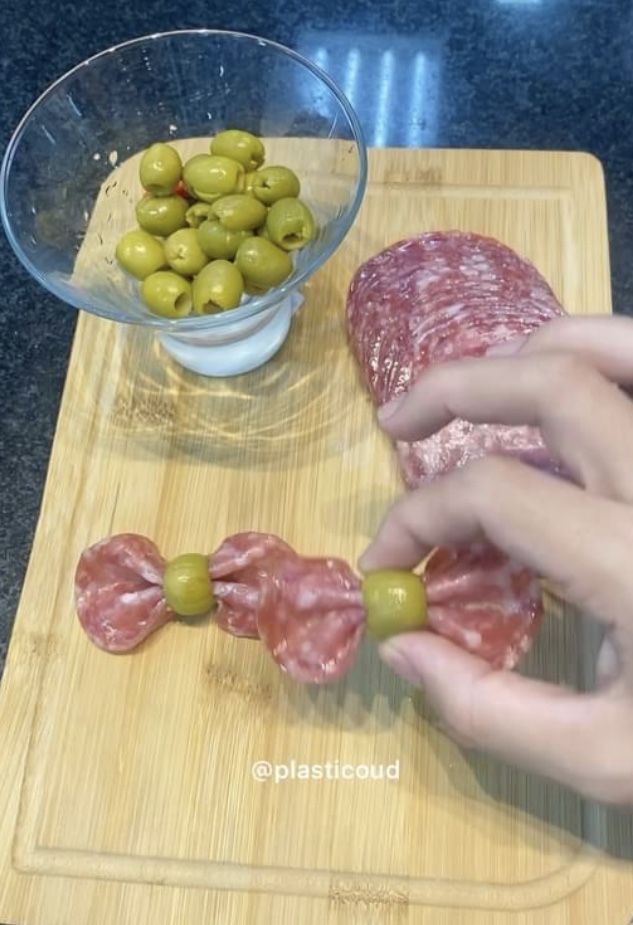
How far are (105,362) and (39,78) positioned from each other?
0.76 metres

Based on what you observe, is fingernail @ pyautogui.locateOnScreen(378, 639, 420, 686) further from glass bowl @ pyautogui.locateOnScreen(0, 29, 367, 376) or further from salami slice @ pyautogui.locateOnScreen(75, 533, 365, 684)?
glass bowl @ pyautogui.locateOnScreen(0, 29, 367, 376)

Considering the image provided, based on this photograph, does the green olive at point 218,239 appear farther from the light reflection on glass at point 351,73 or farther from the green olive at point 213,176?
the light reflection on glass at point 351,73

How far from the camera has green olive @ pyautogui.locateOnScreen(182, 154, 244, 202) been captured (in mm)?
1116

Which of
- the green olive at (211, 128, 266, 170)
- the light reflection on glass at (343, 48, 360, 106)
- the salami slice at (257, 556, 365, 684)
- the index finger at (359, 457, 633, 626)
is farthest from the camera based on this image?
the light reflection on glass at (343, 48, 360, 106)

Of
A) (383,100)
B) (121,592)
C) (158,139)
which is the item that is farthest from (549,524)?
(383,100)

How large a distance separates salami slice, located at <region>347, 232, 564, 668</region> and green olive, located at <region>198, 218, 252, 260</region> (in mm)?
172

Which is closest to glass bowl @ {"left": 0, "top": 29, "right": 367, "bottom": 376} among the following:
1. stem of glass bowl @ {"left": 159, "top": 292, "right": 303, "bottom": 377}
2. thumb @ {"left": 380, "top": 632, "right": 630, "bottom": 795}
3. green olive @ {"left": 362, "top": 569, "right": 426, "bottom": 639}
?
stem of glass bowl @ {"left": 159, "top": 292, "right": 303, "bottom": 377}

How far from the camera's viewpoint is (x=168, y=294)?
1.10 meters

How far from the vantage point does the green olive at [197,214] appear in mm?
1123

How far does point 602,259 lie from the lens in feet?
4.08

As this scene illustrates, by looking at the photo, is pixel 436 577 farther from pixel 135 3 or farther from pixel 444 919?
pixel 135 3

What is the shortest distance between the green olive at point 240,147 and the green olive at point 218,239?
10cm

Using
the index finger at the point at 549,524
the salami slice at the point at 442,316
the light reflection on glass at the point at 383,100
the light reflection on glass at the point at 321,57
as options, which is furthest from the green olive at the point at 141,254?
the light reflection on glass at the point at 321,57

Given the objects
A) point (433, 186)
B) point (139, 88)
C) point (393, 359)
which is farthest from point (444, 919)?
point (139, 88)
